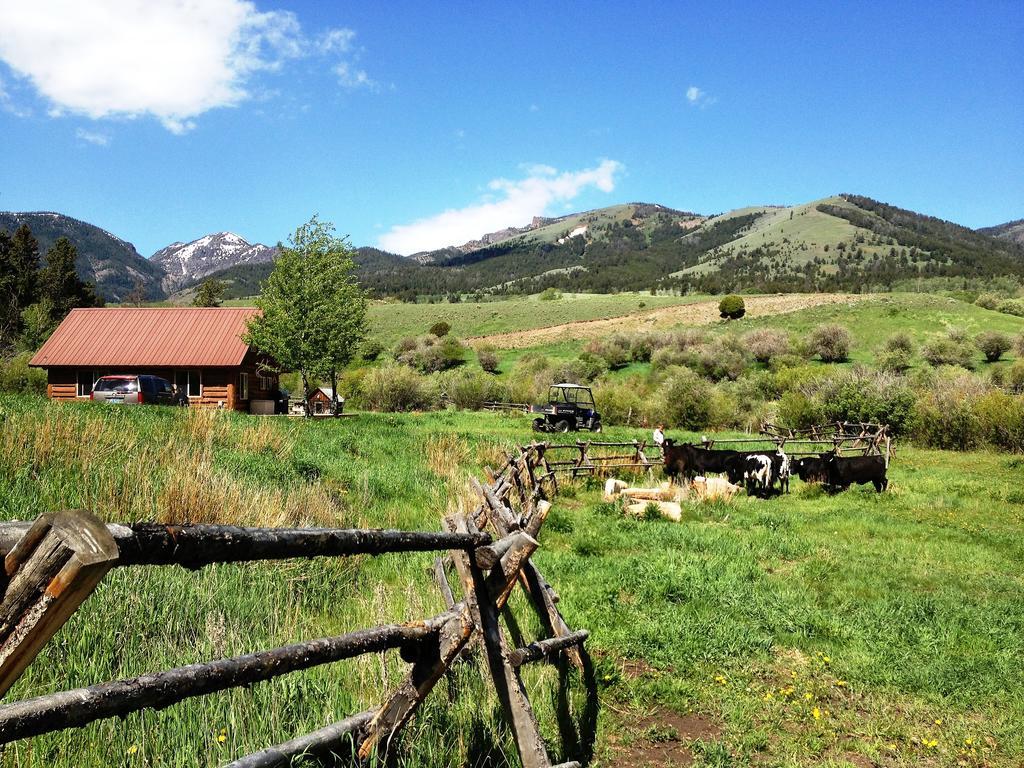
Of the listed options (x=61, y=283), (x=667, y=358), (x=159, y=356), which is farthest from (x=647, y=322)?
(x=61, y=283)

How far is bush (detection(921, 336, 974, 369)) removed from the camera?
125 ft

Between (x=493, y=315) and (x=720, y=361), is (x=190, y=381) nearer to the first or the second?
(x=720, y=361)

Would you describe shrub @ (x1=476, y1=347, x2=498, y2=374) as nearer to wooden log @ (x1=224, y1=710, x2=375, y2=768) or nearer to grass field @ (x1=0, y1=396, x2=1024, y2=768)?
grass field @ (x1=0, y1=396, x2=1024, y2=768)

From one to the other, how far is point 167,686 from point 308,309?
28.3 metres

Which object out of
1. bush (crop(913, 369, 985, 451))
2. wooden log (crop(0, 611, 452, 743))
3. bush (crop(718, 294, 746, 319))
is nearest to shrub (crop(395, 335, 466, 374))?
bush (crop(718, 294, 746, 319))

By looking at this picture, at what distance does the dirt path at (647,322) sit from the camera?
6194cm

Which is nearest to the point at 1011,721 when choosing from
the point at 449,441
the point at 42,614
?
the point at 42,614

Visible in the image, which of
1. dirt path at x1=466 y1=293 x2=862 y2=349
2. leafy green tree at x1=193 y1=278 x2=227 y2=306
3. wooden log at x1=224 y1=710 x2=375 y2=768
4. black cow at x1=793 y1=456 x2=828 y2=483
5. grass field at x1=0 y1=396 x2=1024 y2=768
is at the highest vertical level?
leafy green tree at x1=193 y1=278 x2=227 y2=306

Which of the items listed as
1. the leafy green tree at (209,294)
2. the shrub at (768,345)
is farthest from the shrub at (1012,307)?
the leafy green tree at (209,294)

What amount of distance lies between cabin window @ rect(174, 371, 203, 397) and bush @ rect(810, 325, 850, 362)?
38.8 meters

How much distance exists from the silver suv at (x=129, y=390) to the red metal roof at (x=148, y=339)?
5.21m

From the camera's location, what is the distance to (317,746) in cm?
299

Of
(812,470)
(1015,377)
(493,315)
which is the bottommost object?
(812,470)

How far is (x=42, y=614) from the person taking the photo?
1.47m
